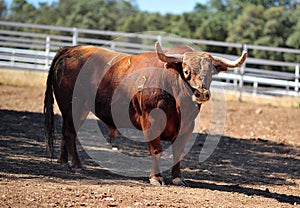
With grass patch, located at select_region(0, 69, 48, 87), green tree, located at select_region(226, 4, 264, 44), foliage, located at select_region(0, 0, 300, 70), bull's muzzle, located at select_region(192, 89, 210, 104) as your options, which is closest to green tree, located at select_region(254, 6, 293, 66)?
foliage, located at select_region(0, 0, 300, 70)

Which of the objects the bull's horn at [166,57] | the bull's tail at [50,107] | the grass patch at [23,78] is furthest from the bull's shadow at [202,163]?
the grass patch at [23,78]

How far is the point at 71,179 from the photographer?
6.84 meters

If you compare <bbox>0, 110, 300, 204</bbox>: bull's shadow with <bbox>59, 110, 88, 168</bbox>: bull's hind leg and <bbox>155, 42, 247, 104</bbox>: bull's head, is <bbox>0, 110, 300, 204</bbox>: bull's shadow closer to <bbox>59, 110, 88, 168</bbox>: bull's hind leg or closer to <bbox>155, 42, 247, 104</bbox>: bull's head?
<bbox>59, 110, 88, 168</bbox>: bull's hind leg

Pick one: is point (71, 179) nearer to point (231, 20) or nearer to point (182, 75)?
point (182, 75)

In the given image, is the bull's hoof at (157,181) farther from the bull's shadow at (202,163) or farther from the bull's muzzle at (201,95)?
the bull's muzzle at (201,95)

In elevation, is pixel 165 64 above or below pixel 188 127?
above

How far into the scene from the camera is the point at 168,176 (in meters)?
7.67

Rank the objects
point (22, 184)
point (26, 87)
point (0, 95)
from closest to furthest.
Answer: point (22, 184)
point (0, 95)
point (26, 87)

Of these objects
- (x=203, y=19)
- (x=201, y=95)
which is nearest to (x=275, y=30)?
(x=203, y=19)

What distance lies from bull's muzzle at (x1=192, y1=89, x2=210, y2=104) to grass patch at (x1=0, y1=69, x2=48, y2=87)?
12.2 metres

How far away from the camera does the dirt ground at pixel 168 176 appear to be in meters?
5.84

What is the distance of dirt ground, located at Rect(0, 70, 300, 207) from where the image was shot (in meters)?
5.84

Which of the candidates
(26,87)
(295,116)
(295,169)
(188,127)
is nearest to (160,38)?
(26,87)

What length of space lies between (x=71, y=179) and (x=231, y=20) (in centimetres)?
2519
